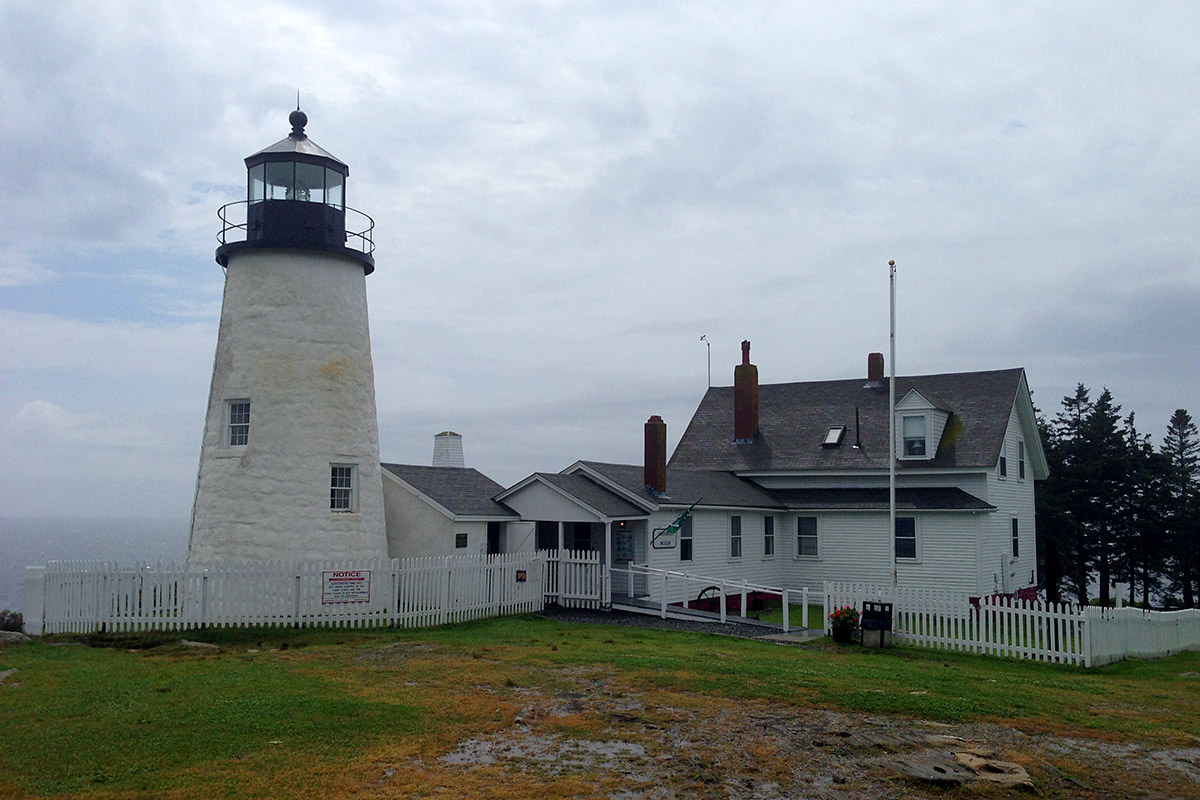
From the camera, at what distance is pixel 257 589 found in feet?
66.0

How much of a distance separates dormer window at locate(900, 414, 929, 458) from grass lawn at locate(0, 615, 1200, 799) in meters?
11.8

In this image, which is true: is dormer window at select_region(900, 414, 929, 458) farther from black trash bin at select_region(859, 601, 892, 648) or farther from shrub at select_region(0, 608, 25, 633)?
shrub at select_region(0, 608, 25, 633)

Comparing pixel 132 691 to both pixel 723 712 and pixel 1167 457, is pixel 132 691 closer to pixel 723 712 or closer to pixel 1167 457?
pixel 723 712

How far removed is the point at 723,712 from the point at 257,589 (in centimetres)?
1193

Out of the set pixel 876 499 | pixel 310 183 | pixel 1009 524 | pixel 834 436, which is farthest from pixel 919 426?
pixel 310 183

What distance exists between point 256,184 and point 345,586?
960 cm

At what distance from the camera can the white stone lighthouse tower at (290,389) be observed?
21812 mm

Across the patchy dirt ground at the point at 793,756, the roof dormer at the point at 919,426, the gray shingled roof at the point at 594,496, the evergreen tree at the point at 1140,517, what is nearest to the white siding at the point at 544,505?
the gray shingled roof at the point at 594,496

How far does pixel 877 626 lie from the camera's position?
63.8 feet

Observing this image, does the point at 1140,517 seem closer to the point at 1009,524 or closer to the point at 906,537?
the point at 1009,524

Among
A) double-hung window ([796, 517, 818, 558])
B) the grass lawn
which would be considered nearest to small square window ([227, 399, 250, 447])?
the grass lawn

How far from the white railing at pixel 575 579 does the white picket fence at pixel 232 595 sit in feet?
12.8

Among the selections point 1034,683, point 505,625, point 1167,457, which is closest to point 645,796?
point 1034,683

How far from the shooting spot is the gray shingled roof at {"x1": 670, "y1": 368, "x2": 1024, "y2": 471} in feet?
101
